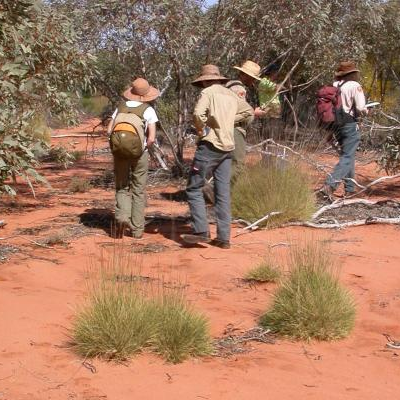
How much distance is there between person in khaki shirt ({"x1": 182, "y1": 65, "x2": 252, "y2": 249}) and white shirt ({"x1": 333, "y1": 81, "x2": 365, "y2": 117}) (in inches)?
103

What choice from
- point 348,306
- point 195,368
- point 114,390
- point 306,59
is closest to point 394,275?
point 348,306

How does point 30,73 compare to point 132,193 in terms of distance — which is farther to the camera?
point 30,73

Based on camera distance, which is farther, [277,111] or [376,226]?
[277,111]

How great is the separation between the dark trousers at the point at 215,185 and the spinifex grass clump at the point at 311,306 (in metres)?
2.16

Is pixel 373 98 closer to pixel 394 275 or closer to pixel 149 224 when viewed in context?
pixel 149 224

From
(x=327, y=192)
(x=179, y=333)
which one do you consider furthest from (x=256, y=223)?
(x=179, y=333)

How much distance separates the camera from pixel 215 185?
7.69 meters

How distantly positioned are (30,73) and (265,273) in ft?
12.6

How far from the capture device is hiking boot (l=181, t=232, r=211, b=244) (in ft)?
24.4

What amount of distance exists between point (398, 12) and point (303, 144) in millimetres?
8722

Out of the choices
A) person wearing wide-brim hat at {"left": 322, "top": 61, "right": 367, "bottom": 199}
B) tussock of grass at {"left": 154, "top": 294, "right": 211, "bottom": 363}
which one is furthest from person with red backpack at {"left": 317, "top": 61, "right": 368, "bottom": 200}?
tussock of grass at {"left": 154, "top": 294, "right": 211, "bottom": 363}

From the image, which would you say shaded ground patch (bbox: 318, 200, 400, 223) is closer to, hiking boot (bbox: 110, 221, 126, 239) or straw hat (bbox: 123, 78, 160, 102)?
hiking boot (bbox: 110, 221, 126, 239)

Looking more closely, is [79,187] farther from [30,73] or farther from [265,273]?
[265,273]

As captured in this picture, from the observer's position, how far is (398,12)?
1686cm
